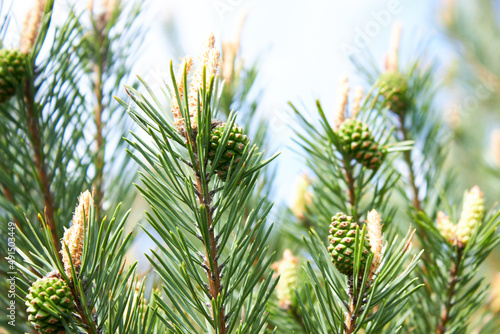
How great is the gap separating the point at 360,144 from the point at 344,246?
0.23m

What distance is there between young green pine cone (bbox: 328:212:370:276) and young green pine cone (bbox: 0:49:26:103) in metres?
0.56

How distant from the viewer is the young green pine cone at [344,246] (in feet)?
1.48

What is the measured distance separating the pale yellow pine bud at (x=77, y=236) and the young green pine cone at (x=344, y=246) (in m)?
0.28

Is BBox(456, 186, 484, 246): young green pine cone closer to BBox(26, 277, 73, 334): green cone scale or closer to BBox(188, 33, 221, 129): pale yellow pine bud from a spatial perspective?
BBox(188, 33, 221, 129): pale yellow pine bud

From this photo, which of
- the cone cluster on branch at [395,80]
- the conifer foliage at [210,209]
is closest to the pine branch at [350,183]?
the conifer foliage at [210,209]

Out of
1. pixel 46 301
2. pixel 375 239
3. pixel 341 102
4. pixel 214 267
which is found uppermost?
pixel 341 102

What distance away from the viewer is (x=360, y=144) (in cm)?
64

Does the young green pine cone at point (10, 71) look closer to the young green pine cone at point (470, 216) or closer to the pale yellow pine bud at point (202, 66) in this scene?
the pale yellow pine bud at point (202, 66)

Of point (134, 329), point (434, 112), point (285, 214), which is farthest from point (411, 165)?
point (134, 329)

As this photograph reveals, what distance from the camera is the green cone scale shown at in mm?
401

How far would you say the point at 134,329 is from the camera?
0.45m

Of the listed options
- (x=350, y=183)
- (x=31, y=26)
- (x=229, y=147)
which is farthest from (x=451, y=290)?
(x=31, y=26)

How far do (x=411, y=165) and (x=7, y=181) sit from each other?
2.57ft

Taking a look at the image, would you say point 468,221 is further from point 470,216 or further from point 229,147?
point 229,147
